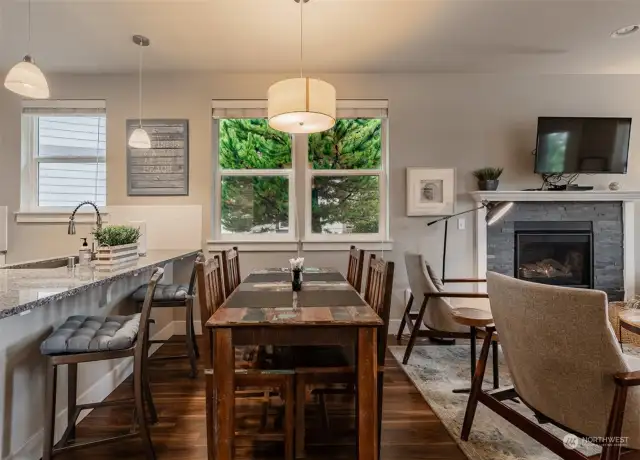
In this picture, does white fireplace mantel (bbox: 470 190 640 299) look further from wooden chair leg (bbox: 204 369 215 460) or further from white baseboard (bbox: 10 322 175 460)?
white baseboard (bbox: 10 322 175 460)

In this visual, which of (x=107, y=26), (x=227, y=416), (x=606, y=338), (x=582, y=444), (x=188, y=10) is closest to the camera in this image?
(x=606, y=338)

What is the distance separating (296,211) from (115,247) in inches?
74.2

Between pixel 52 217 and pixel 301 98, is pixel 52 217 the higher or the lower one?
the lower one

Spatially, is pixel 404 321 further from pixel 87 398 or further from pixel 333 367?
pixel 87 398

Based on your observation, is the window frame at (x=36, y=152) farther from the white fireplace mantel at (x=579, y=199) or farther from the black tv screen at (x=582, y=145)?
the black tv screen at (x=582, y=145)

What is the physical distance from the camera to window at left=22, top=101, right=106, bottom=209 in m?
3.66

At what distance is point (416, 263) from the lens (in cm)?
281

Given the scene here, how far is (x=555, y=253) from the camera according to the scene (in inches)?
146

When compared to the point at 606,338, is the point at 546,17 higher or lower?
higher

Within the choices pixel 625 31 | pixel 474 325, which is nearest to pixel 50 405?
pixel 474 325

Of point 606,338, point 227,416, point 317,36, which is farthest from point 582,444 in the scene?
point 317,36

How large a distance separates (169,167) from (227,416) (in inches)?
110

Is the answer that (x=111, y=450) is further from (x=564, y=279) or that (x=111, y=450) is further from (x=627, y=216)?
(x=627, y=216)

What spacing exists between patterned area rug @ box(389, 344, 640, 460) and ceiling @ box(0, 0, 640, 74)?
2622 mm
